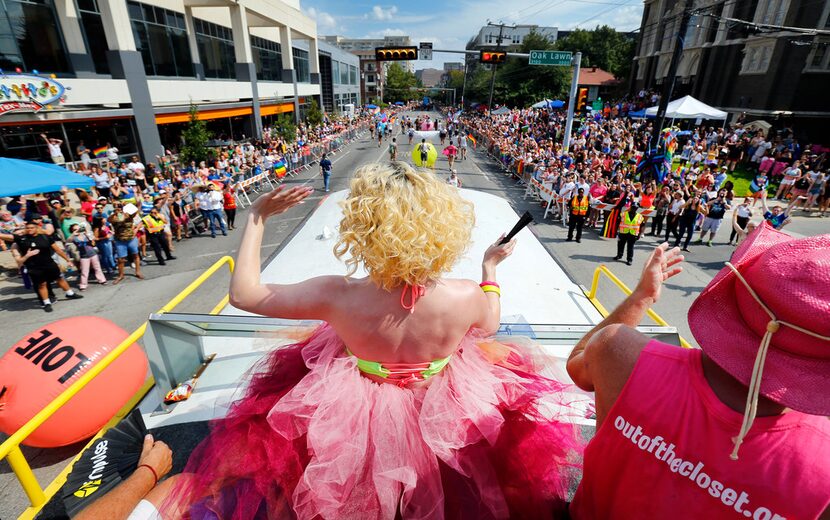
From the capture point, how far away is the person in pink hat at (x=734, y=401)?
2.92 ft

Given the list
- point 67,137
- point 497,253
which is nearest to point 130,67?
point 67,137

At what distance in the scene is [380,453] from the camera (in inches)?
65.5

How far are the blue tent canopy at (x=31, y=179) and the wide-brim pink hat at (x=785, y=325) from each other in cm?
1043

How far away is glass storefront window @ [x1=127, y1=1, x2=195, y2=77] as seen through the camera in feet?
62.2

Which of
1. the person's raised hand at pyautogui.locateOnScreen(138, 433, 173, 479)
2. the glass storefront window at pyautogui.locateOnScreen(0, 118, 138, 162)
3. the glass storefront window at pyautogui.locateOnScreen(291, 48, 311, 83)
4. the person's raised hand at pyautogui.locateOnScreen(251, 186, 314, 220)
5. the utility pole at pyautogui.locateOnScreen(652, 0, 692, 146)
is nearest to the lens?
the person's raised hand at pyautogui.locateOnScreen(251, 186, 314, 220)

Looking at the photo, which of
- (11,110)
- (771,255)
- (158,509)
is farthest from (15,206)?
(771,255)

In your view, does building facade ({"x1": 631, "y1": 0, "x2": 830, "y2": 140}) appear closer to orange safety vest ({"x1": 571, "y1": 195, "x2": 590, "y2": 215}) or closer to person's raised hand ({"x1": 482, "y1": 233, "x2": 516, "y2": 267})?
orange safety vest ({"x1": 571, "y1": 195, "x2": 590, "y2": 215})

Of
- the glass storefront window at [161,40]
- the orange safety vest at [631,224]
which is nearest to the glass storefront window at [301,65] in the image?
the glass storefront window at [161,40]

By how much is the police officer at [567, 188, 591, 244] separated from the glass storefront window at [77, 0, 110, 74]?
779 inches

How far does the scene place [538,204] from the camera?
1578 cm

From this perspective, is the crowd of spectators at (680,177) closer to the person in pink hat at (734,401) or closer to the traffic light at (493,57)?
the traffic light at (493,57)

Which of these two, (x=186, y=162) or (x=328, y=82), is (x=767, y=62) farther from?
(x=328, y=82)

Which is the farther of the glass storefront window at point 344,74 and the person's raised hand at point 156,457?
the glass storefront window at point 344,74

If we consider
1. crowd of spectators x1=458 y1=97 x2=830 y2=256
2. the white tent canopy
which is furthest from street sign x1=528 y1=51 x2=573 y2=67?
the white tent canopy
